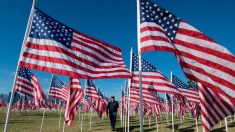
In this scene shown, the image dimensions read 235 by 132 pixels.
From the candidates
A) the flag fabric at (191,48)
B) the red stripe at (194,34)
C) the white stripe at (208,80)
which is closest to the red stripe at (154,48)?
the flag fabric at (191,48)

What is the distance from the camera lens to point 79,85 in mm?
15492

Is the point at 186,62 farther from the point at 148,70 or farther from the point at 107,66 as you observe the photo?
the point at 148,70

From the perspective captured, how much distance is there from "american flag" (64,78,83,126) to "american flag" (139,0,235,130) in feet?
21.5

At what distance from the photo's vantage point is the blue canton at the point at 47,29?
9141 millimetres

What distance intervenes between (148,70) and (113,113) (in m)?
8.34

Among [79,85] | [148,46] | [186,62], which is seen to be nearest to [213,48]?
[186,62]

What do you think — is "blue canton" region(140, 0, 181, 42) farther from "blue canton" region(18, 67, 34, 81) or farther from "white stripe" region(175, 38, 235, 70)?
"blue canton" region(18, 67, 34, 81)

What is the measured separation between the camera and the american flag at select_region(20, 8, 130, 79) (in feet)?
28.4

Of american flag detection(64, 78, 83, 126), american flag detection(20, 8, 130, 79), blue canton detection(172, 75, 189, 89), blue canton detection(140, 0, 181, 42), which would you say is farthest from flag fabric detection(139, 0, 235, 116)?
blue canton detection(172, 75, 189, 89)

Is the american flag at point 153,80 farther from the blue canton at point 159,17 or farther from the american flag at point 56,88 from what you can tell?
the american flag at point 56,88

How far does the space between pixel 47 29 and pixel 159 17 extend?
11.9ft

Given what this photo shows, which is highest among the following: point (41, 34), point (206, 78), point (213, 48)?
point (41, 34)

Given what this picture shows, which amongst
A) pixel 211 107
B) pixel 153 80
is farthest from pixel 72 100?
pixel 211 107

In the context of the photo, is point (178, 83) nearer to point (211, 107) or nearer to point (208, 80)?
point (211, 107)
